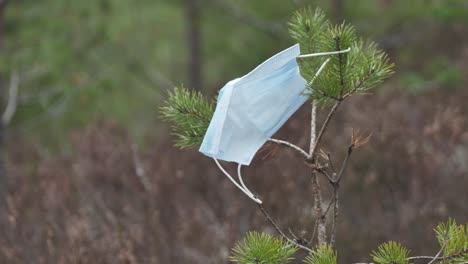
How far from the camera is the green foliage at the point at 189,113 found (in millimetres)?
2318

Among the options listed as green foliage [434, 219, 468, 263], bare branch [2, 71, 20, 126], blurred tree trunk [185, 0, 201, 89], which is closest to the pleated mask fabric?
green foliage [434, 219, 468, 263]

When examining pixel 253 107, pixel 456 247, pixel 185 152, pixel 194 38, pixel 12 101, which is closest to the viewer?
pixel 456 247

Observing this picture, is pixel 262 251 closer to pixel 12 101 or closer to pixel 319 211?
pixel 319 211

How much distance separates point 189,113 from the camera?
2.33 m

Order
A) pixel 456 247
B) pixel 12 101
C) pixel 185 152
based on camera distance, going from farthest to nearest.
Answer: pixel 12 101 → pixel 185 152 → pixel 456 247

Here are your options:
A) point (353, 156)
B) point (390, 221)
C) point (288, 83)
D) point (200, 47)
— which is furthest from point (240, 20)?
point (288, 83)

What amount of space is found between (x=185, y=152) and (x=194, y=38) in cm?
487

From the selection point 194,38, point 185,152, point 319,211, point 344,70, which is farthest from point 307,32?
point 194,38

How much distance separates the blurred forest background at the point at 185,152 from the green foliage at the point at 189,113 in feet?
0.86

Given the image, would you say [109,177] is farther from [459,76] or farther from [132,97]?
[132,97]

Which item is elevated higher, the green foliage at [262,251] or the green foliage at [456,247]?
the green foliage at [456,247]

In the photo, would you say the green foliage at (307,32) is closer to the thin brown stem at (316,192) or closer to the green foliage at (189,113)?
the thin brown stem at (316,192)

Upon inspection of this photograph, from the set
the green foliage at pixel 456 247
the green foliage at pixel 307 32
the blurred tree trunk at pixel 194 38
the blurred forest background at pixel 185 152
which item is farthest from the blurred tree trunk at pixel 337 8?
the green foliage at pixel 456 247

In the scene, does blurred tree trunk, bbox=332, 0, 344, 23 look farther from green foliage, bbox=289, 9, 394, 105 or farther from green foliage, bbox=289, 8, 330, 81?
green foliage, bbox=289, 9, 394, 105
